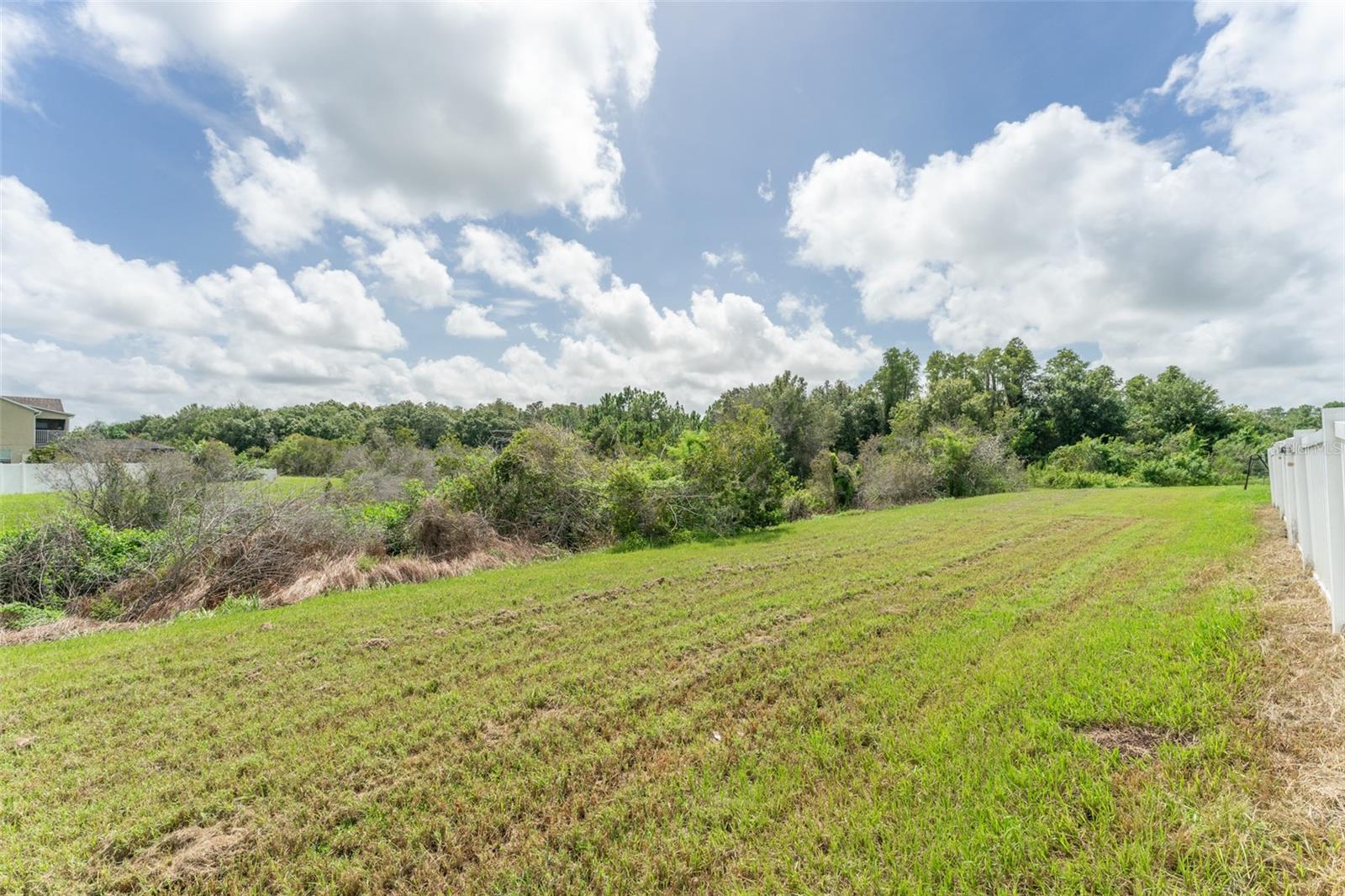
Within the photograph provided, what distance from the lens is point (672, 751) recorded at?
318cm

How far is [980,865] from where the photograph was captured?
2.17 metres

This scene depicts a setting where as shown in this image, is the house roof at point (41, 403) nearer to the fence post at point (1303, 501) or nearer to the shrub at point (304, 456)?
the shrub at point (304, 456)

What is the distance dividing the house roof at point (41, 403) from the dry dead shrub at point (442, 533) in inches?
1686

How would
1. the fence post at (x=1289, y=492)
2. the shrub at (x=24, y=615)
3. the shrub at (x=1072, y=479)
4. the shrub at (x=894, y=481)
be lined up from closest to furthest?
the shrub at (x=24, y=615) → the fence post at (x=1289, y=492) → the shrub at (x=894, y=481) → the shrub at (x=1072, y=479)

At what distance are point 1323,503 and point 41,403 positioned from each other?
6261 cm

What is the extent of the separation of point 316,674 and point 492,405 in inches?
2055

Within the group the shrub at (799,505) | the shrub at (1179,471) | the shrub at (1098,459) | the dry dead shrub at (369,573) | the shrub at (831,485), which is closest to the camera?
the dry dead shrub at (369,573)

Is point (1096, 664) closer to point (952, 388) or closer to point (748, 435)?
point (748, 435)

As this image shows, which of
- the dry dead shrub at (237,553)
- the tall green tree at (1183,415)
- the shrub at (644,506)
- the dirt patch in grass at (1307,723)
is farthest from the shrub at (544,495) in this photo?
the tall green tree at (1183,415)

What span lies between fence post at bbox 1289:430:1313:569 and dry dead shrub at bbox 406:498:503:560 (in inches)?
466

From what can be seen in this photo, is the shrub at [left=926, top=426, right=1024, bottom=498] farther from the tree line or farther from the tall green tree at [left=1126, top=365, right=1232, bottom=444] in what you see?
the tall green tree at [left=1126, top=365, right=1232, bottom=444]

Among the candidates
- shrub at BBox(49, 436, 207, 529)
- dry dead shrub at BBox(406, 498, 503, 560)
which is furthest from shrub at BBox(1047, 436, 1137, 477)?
shrub at BBox(49, 436, 207, 529)

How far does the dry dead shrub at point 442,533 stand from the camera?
10.5m

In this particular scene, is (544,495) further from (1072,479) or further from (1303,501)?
(1072,479)
